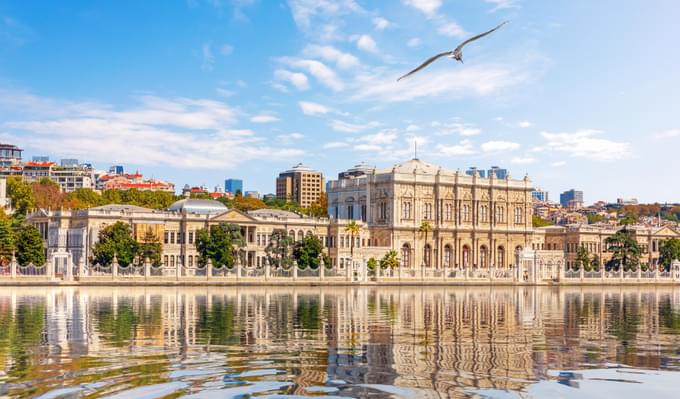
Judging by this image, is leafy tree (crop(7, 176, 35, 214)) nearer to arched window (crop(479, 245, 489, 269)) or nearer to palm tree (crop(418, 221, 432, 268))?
palm tree (crop(418, 221, 432, 268))

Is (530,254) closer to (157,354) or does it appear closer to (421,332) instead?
(421,332)

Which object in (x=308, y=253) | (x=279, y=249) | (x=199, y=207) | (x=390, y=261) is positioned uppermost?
(x=199, y=207)

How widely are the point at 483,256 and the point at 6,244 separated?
5040 cm

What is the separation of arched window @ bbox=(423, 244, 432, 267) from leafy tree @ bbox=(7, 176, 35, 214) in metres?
40.8

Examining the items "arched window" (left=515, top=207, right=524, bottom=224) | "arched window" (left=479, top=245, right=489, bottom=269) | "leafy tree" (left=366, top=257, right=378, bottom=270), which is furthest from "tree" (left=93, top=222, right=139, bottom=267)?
"arched window" (left=515, top=207, right=524, bottom=224)

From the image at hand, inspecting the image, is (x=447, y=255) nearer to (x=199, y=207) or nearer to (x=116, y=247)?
(x=199, y=207)

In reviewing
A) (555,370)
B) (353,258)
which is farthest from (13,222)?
(555,370)

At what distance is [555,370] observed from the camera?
20.4m

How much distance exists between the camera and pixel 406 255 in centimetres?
9462

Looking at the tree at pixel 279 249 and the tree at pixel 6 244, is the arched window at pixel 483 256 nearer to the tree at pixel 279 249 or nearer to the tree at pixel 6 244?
the tree at pixel 279 249

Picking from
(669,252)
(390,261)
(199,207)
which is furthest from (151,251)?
(669,252)

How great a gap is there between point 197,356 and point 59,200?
97622mm

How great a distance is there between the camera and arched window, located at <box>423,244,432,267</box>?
9578 centimetres

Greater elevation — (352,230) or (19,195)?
(19,195)
